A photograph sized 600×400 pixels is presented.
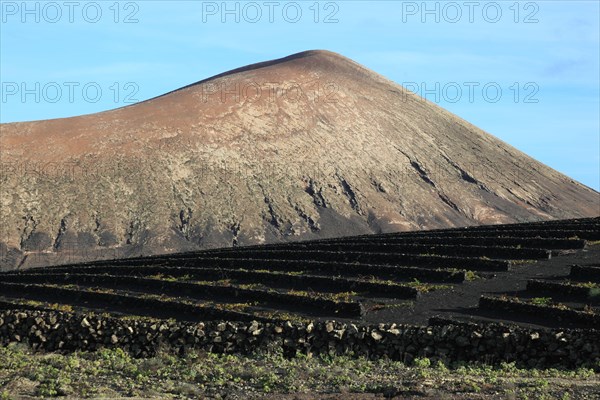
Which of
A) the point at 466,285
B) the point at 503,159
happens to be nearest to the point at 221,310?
the point at 466,285

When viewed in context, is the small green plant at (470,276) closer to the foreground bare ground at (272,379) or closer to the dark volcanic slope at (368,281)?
the dark volcanic slope at (368,281)

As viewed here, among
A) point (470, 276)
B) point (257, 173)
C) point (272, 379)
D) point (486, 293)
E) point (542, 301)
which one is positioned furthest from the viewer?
point (257, 173)

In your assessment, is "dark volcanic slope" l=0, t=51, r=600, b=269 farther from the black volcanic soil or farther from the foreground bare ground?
the foreground bare ground

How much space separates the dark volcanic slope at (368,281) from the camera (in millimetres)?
29875

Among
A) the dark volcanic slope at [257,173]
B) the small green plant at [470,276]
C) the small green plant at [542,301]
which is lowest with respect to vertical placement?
the small green plant at [542,301]

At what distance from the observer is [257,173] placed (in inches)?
4264

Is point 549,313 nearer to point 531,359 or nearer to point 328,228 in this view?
point 531,359

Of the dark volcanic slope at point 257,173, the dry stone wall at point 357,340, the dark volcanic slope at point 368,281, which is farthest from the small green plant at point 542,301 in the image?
the dark volcanic slope at point 257,173

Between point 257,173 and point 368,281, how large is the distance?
245 feet

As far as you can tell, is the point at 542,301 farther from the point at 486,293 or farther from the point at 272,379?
the point at 272,379

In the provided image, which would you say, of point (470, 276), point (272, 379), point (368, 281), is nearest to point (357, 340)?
point (272, 379)

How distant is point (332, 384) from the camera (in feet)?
54.3

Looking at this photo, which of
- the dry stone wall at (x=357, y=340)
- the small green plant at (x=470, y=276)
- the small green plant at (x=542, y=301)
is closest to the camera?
the dry stone wall at (x=357, y=340)

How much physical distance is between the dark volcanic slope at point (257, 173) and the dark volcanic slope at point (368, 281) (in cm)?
4604
